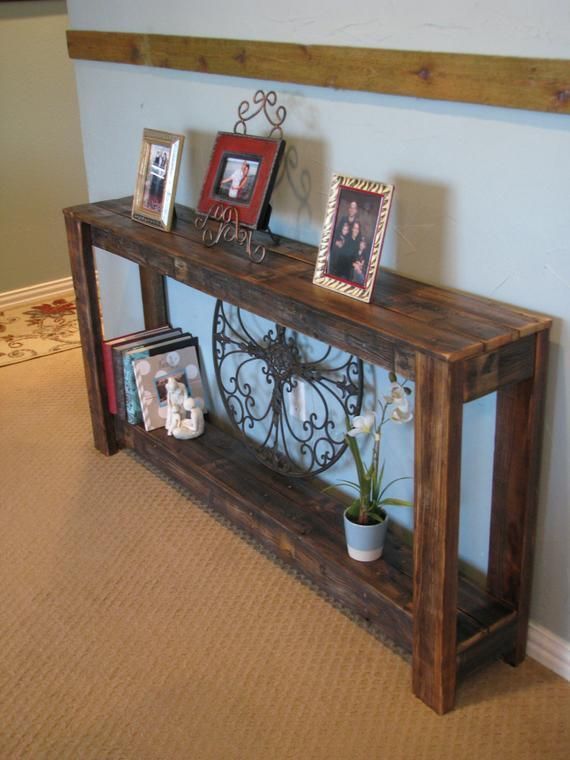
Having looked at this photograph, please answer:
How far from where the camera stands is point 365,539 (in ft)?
6.05

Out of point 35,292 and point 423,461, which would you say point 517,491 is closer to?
point 423,461

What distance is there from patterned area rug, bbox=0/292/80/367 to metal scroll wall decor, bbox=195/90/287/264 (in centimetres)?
153

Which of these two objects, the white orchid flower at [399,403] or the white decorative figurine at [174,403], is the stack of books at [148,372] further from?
the white orchid flower at [399,403]

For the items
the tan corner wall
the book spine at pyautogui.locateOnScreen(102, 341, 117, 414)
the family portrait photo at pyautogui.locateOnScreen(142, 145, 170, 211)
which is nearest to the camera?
the family portrait photo at pyautogui.locateOnScreen(142, 145, 170, 211)

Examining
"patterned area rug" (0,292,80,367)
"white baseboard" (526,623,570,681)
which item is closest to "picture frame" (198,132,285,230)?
"white baseboard" (526,623,570,681)

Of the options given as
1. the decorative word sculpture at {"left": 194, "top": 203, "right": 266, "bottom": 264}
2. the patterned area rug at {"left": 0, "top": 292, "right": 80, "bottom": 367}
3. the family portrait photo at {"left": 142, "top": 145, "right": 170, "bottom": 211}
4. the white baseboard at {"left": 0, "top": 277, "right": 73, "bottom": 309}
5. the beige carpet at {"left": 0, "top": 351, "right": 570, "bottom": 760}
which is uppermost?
→ the family portrait photo at {"left": 142, "top": 145, "right": 170, "bottom": 211}

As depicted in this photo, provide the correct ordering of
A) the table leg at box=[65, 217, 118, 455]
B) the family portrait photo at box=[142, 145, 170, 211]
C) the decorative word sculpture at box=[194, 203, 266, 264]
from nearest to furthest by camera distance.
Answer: the decorative word sculpture at box=[194, 203, 266, 264] < the family portrait photo at box=[142, 145, 170, 211] < the table leg at box=[65, 217, 118, 455]

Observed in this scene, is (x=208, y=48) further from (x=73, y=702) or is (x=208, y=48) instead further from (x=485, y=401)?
(x=73, y=702)

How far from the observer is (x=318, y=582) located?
6.52 ft

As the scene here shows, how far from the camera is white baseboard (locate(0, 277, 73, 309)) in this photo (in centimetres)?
388

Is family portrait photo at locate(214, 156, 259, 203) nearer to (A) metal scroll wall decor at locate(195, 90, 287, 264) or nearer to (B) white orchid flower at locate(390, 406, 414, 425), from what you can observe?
(A) metal scroll wall decor at locate(195, 90, 287, 264)

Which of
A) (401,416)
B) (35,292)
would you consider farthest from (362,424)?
(35,292)

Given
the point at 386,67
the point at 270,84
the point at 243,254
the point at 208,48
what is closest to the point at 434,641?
the point at 243,254

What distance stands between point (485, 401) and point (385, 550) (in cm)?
42
